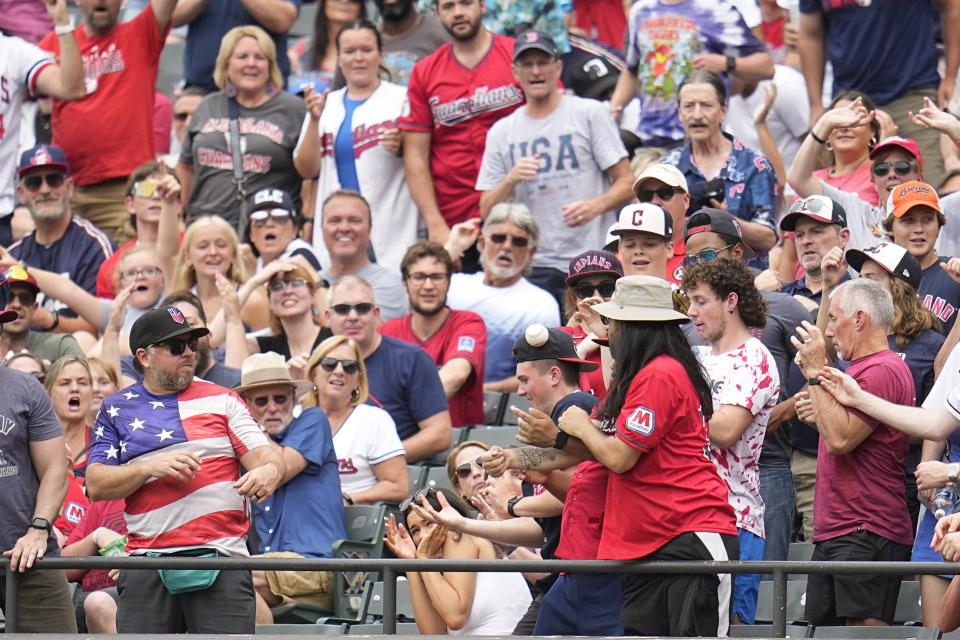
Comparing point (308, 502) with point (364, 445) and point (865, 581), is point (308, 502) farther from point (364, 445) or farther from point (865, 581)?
point (865, 581)

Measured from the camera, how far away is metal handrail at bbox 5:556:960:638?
6020mm

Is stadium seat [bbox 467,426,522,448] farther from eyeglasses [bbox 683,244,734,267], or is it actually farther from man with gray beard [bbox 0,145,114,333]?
man with gray beard [bbox 0,145,114,333]

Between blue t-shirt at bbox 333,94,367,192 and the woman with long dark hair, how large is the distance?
18.6ft

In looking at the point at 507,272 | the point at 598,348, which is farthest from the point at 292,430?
the point at 507,272

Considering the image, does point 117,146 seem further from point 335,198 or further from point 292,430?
point 292,430

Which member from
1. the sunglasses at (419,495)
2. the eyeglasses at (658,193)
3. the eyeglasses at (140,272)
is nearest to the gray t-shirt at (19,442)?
the sunglasses at (419,495)

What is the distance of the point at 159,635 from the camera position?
6.73 m

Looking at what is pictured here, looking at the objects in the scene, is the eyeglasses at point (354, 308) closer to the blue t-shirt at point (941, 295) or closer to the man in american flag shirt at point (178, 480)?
the man in american flag shirt at point (178, 480)

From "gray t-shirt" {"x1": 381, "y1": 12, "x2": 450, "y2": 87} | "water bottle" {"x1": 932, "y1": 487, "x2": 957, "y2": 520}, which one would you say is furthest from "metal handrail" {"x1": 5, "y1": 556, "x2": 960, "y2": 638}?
"gray t-shirt" {"x1": 381, "y1": 12, "x2": 450, "y2": 87}

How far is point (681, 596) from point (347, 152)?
6.18m

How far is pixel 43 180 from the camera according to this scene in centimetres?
1138

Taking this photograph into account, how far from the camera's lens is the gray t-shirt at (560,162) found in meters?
10.7

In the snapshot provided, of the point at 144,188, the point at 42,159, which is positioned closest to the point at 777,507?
the point at 144,188

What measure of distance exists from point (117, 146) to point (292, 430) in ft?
16.3
